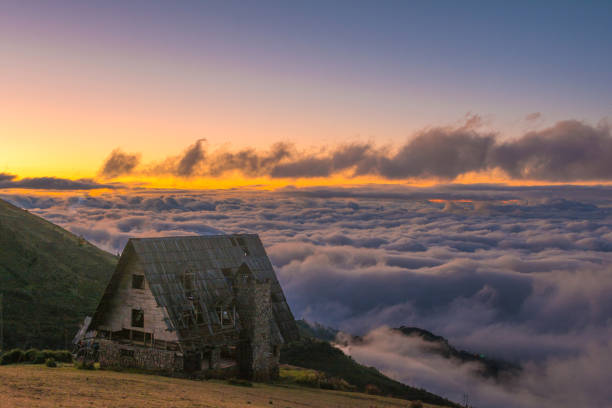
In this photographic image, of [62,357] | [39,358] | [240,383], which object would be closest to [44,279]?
[62,357]

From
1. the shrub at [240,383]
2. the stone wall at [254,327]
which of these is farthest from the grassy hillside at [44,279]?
the shrub at [240,383]

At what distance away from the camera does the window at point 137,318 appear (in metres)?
42.1

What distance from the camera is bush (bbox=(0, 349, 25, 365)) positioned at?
138 ft

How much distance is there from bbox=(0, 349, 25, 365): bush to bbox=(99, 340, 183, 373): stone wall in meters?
6.32

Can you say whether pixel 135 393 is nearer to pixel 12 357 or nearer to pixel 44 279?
pixel 12 357

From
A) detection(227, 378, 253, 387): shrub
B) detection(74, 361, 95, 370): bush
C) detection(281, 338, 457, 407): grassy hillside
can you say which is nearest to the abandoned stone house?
detection(74, 361, 95, 370): bush

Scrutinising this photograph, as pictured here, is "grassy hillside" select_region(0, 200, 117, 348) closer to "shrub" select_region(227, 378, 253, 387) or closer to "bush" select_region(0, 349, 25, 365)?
"bush" select_region(0, 349, 25, 365)

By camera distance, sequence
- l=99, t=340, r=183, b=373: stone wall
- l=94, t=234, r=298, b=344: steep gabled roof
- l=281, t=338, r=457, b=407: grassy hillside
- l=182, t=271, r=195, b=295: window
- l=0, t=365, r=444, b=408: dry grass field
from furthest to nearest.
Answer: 1. l=281, t=338, r=457, b=407: grassy hillside
2. l=182, t=271, r=195, b=295: window
3. l=94, t=234, r=298, b=344: steep gabled roof
4. l=99, t=340, r=183, b=373: stone wall
5. l=0, t=365, r=444, b=408: dry grass field

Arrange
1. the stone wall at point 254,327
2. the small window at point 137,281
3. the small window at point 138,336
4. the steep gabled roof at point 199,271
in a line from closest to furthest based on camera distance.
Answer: the steep gabled roof at point 199,271
the small window at point 137,281
the small window at point 138,336
the stone wall at point 254,327

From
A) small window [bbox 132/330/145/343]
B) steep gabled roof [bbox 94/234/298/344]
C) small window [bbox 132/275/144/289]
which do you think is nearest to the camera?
steep gabled roof [bbox 94/234/298/344]

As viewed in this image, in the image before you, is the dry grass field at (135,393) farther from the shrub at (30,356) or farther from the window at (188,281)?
the window at (188,281)

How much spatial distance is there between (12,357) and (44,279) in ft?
207

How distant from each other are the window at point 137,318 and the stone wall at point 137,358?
69.0 inches

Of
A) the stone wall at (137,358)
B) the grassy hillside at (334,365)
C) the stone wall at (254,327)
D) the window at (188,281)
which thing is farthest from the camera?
the grassy hillside at (334,365)
